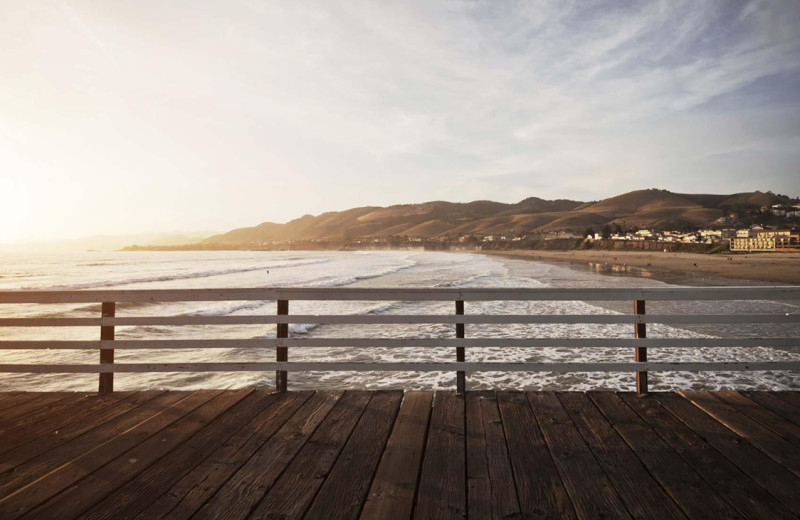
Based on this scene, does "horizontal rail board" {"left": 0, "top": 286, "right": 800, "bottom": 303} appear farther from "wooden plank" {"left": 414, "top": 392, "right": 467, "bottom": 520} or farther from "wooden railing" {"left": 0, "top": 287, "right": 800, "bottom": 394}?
"wooden plank" {"left": 414, "top": 392, "right": 467, "bottom": 520}

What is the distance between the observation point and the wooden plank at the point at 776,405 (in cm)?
403

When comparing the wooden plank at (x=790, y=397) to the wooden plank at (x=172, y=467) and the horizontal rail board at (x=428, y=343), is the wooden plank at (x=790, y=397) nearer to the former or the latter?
the horizontal rail board at (x=428, y=343)

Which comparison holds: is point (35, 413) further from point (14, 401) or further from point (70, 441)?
Result: point (70, 441)

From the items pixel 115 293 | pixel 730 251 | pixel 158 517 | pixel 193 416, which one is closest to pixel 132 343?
pixel 115 293

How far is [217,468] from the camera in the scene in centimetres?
310

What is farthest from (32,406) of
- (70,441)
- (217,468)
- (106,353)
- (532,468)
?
(532,468)

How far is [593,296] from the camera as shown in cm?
473

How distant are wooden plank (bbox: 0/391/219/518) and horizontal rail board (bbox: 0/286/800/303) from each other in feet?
4.19

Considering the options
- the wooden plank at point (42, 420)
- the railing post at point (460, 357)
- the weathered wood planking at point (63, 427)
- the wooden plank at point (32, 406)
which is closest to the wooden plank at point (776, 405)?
the railing post at point (460, 357)

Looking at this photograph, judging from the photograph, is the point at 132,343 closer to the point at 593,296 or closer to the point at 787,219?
the point at 593,296

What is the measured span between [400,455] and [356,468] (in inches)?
15.7

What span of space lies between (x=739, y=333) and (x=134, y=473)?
14.4m

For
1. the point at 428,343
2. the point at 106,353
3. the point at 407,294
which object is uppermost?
the point at 407,294

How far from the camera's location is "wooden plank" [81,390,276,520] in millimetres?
2596
